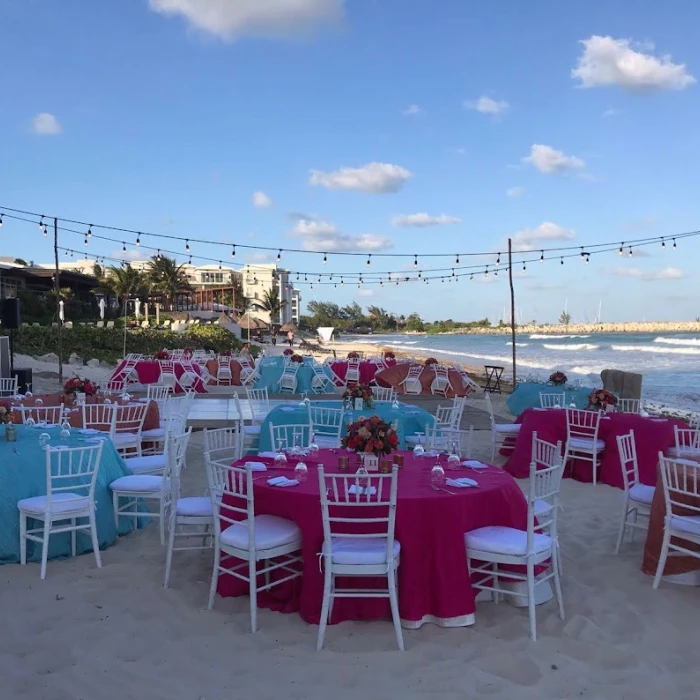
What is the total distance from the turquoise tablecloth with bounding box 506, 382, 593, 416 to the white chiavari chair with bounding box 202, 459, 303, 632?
673 cm

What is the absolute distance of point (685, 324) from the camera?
9144cm

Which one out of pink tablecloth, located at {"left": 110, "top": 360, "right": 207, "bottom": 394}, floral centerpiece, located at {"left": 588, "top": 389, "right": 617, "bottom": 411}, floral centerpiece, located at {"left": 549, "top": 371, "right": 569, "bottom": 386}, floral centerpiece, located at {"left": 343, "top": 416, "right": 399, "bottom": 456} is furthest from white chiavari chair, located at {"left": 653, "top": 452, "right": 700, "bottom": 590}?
pink tablecloth, located at {"left": 110, "top": 360, "right": 207, "bottom": 394}

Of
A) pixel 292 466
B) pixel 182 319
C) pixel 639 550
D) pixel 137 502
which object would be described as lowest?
pixel 639 550

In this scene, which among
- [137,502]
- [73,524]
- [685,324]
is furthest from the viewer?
[685,324]

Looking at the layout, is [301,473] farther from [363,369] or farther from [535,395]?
[363,369]

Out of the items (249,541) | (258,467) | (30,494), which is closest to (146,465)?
(30,494)

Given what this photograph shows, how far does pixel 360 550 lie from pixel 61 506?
212 cm

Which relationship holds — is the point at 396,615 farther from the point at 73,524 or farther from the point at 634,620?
the point at 73,524

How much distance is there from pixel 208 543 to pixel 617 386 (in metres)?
8.42

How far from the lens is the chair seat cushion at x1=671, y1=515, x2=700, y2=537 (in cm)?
369

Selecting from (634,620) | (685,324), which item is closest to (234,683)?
(634,620)

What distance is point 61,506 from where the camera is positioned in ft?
13.4

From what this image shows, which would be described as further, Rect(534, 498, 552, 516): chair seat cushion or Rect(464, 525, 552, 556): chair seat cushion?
Rect(534, 498, 552, 516): chair seat cushion

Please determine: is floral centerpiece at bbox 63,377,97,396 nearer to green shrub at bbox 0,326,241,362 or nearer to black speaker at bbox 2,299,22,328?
black speaker at bbox 2,299,22,328
